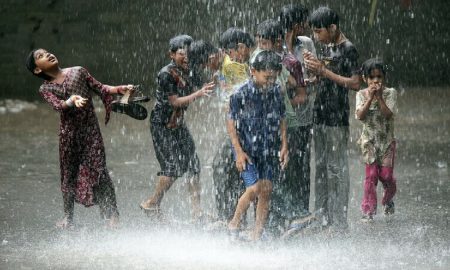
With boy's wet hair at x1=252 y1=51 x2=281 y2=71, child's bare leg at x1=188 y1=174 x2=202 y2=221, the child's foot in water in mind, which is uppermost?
boy's wet hair at x1=252 y1=51 x2=281 y2=71

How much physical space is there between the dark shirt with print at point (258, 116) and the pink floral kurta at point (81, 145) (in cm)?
121

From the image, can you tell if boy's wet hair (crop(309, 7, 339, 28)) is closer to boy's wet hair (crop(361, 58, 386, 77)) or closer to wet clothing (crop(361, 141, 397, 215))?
boy's wet hair (crop(361, 58, 386, 77))

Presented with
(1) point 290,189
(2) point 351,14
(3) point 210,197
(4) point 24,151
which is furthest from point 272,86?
(2) point 351,14

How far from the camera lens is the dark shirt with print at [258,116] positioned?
6188 millimetres

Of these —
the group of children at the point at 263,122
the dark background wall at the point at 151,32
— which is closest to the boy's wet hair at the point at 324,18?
the group of children at the point at 263,122

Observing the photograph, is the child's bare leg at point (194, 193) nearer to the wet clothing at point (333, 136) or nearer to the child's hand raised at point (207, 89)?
the child's hand raised at point (207, 89)

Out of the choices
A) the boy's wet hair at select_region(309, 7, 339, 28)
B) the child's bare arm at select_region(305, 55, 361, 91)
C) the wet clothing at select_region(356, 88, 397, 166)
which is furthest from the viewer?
the wet clothing at select_region(356, 88, 397, 166)

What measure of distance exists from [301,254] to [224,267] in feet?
1.86

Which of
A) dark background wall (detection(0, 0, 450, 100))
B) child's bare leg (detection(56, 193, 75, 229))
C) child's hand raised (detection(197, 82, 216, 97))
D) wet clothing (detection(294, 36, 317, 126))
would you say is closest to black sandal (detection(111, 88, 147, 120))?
child's hand raised (detection(197, 82, 216, 97))

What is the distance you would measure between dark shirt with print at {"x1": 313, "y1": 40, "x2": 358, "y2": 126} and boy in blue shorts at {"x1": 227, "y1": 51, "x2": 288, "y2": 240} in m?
0.51

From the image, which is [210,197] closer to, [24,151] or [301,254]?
[301,254]

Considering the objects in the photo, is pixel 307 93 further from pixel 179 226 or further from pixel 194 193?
pixel 179 226

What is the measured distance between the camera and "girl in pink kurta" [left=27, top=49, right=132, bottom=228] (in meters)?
6.81

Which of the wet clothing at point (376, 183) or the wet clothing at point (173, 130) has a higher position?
the wet clothing at point (173, 130)
